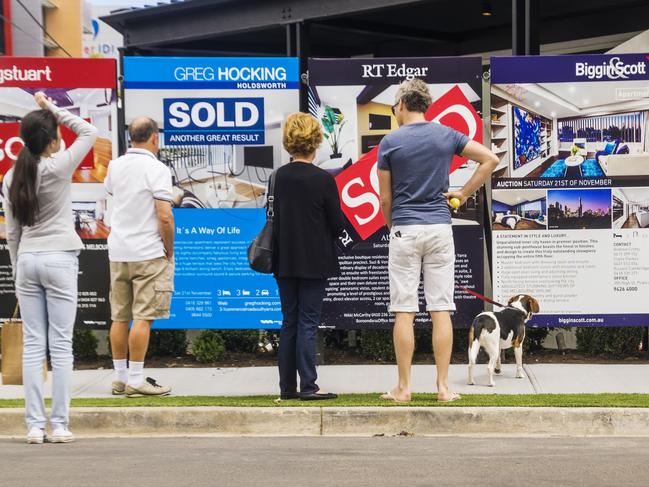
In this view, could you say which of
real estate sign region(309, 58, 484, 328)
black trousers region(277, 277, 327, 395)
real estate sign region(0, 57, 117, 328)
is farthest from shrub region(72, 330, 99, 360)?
black trousers region(277, 277, 327, 395)

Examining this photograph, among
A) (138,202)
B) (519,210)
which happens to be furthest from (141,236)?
(519,210)

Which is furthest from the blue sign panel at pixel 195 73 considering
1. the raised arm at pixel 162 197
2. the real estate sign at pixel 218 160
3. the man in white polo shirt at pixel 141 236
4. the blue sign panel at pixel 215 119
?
the raised arm at pixel 162 197

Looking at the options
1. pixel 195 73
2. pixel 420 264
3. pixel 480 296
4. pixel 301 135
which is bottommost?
pixel 480 296

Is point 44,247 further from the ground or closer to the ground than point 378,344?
further from the ground

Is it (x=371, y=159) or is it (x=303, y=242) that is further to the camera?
(x=371, y=159)

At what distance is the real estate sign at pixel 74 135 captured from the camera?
851cm

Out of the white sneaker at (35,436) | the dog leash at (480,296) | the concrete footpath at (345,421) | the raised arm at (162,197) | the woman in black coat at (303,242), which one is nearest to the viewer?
the white sneaker at (35,436)

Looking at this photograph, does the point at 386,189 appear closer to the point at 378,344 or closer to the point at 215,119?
the point at 215,119

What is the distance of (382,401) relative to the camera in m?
6.74

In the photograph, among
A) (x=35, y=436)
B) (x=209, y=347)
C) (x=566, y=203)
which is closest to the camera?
(x=35, y=436)

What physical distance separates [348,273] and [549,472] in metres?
3.49

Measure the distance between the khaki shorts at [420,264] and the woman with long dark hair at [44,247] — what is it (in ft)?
6.56

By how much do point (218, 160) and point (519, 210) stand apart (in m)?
2.44

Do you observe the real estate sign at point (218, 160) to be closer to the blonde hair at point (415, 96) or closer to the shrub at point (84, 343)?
the shrub at point (84, 343)
